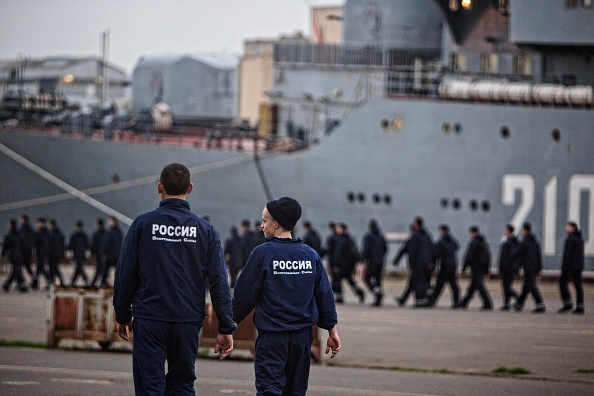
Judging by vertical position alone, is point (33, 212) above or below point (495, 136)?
below

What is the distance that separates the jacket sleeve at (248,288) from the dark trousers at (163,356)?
0.38 m

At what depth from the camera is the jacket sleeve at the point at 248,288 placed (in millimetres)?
7809

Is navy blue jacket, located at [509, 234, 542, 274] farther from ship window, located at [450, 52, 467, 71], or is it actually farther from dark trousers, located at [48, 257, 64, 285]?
ship window, located at [450, 52, 467, 71]

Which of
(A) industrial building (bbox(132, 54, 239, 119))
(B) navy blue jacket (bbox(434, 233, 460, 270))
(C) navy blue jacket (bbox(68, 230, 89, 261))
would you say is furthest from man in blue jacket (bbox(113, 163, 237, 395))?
(A) industrial building (bbox(132, 54, 239, 119))

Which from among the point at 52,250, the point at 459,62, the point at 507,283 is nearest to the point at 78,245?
the point at 52,250

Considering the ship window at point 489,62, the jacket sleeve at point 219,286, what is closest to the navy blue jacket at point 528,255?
the ship window at point 489,62

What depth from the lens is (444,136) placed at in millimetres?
29484

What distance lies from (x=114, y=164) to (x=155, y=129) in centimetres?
243

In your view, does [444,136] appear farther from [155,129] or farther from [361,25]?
[155,129]

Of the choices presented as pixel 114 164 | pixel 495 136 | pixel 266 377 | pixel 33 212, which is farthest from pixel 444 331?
pixel 33 212

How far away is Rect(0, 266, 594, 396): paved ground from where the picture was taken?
11.0 meters

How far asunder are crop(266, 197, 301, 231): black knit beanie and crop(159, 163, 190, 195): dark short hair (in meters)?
0.56

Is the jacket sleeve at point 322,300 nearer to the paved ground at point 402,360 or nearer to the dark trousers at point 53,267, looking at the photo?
the paved ground at point 402,360

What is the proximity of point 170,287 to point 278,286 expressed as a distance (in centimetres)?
72
